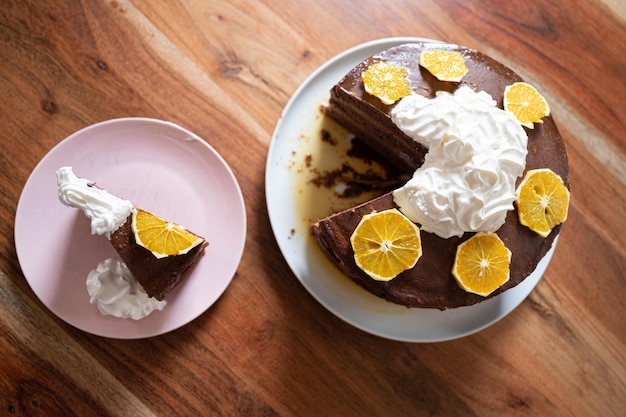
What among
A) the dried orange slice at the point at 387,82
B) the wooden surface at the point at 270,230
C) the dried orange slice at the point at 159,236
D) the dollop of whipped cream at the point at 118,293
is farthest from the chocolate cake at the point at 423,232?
the dollop of whipped cream at the point at 118,293

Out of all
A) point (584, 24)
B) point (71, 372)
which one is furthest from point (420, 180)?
point (71, 372)

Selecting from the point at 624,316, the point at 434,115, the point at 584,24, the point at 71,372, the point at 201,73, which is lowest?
the point at 71,372

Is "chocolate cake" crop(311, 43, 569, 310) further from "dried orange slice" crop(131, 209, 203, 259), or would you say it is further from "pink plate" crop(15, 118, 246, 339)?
"dried orange slice" crop(131, 209, 203, 259)

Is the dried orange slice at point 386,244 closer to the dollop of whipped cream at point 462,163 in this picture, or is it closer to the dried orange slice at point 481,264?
the dollop of whipped cream at point 462,163

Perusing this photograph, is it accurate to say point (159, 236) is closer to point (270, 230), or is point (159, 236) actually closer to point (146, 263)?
point (146, 263)

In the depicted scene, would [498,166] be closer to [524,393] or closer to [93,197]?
[524,393]

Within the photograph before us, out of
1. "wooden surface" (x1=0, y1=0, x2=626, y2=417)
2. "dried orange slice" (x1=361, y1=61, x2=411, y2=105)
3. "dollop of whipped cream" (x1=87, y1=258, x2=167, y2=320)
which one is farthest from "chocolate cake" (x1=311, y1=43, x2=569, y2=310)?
"dollop of whipped cream" (x1=87, y1=258, x2=167, y2=320)

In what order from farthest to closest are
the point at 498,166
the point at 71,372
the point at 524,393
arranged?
1. the point at 524,393
2. the point at 71,372
3. the point at 498,166
